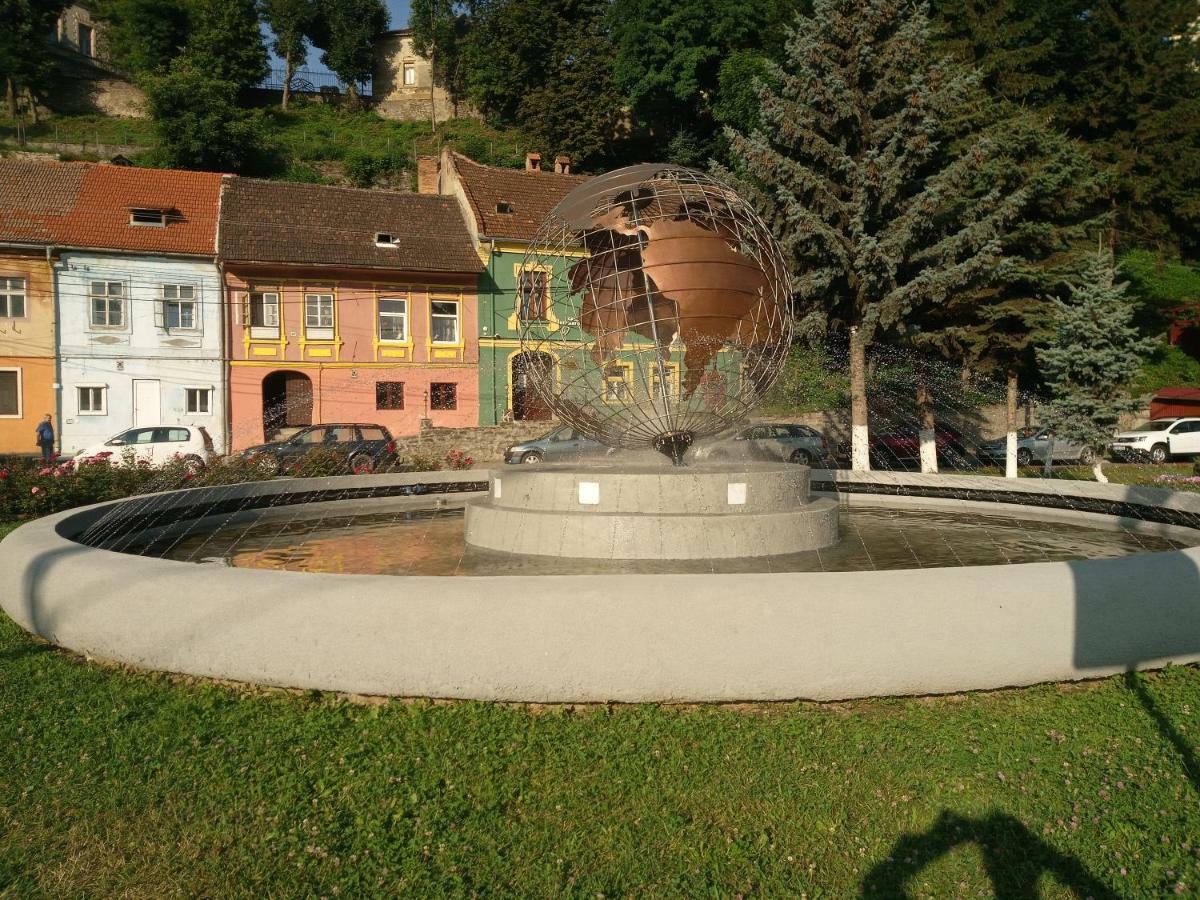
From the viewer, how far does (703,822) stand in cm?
401

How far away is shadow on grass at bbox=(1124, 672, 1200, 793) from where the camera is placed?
4.56 meters

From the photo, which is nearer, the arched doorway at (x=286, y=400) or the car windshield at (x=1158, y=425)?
the car windshield at (x=1158, y=425)

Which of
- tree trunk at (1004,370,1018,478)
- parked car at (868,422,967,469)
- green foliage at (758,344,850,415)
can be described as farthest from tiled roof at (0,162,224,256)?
tree trunk at (1004,370,1018,478)

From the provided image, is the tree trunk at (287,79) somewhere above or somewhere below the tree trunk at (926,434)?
above

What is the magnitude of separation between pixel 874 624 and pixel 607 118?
5630 centimetres

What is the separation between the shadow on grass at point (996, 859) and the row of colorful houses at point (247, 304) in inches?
1212

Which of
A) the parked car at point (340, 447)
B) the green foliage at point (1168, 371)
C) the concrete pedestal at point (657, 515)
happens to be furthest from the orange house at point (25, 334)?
the green foliage at point (1168, 371)

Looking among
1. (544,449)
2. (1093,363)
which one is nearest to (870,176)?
(1093,363)

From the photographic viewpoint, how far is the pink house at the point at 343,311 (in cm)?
3366

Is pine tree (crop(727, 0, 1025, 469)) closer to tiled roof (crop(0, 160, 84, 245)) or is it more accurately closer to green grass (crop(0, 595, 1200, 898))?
green grass (crop(0, 595, 1200, 898))

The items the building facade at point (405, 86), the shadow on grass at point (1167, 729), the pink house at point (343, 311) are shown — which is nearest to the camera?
the shadow on grass at point (1167, 729)

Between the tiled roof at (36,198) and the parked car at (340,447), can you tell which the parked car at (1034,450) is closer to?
the parked car at (340,447)

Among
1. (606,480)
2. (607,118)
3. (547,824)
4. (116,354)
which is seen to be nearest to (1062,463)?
(606,480)

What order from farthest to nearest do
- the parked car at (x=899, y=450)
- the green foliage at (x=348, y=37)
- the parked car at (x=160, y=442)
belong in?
the green foliage at (x=348, y=37)
the parked car at (x=899, y=450)
the parked car at (x=160, y=442)
